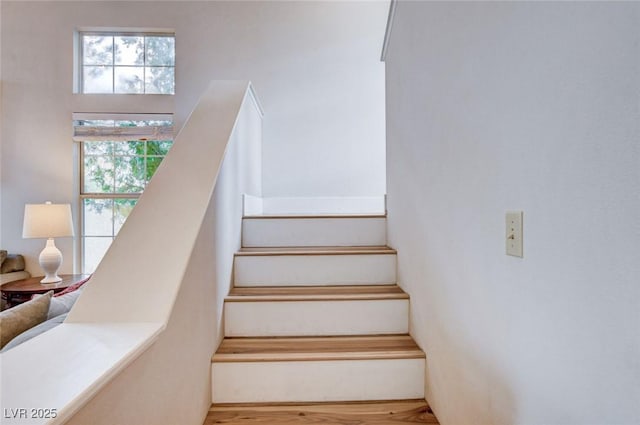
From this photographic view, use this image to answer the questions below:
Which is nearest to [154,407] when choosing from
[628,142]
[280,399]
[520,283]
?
[280,399]

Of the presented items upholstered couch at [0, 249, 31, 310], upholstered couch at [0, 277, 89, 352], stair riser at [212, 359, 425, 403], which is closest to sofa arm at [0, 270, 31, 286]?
upholstered couch at [0, 249, 31, 310]

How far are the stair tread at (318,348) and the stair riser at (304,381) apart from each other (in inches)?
0.9

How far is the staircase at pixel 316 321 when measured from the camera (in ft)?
4.68

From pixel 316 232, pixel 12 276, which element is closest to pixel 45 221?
pixel 12 276

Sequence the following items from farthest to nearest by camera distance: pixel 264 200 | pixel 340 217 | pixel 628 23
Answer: pixel 264 200
pixel 340 217
pixel 628 23

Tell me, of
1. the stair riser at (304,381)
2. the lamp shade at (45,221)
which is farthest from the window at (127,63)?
the stair riser at (304,381)

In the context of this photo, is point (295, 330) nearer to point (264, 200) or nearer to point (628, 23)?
point (628, 23)

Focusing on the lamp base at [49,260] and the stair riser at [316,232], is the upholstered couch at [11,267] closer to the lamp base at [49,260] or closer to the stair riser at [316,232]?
the lamp base at [49,260]

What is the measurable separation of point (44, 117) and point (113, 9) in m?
1.41

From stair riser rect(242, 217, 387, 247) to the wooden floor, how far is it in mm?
1010

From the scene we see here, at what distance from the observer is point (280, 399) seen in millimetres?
1432

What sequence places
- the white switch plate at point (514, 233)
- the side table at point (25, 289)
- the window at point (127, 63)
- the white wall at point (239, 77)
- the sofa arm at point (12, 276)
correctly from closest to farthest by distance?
the white switch plate at point (514, 233)
the side table at point (25, 289)
the sofa arm at point (12, 276)
the white wall at point (239, 77)
the window at point (127, 63)

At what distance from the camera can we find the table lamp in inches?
119

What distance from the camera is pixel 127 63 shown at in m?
3.95
